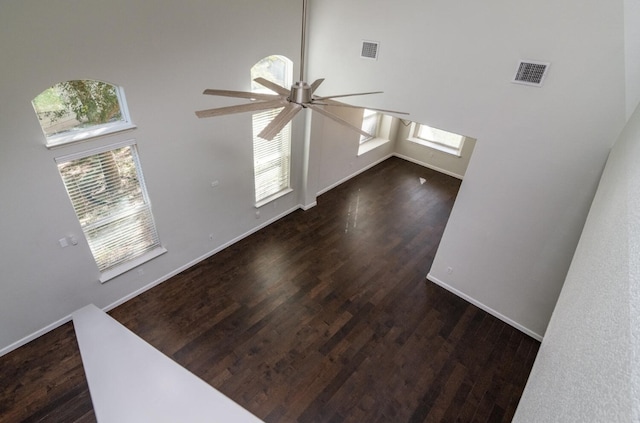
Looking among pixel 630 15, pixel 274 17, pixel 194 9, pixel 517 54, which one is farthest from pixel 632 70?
pixel 194 9

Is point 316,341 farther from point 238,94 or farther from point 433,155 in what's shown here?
point 433,155

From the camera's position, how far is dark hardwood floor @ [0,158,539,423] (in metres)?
4.08

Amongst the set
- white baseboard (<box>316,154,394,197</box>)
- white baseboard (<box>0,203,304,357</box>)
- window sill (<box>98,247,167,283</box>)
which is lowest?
white baseboard (<box>0,203,304,357</box>)

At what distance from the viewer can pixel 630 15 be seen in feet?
10.4

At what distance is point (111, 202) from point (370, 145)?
6715 millimetres

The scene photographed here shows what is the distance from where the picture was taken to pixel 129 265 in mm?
4984

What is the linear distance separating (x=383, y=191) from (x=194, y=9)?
5840 millimetres

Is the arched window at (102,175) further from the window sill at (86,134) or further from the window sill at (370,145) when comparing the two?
the window sill at (370,145)

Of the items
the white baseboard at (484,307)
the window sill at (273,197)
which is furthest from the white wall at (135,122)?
the white baseboard at (484,307)

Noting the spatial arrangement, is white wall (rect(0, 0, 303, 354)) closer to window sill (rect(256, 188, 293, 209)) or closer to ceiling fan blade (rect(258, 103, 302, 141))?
window sill (rect(256, 188, 293, 209))

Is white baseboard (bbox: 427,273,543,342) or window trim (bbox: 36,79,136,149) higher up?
window trim (bbox: 36,79,136,149)

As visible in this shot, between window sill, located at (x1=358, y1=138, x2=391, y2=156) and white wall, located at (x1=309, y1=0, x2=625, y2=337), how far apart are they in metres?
3.58

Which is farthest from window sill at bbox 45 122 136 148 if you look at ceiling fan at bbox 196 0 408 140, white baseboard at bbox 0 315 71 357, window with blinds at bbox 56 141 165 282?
white baseboard at bbox 0 315 71 357

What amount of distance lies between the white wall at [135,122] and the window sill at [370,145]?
3.97 m
